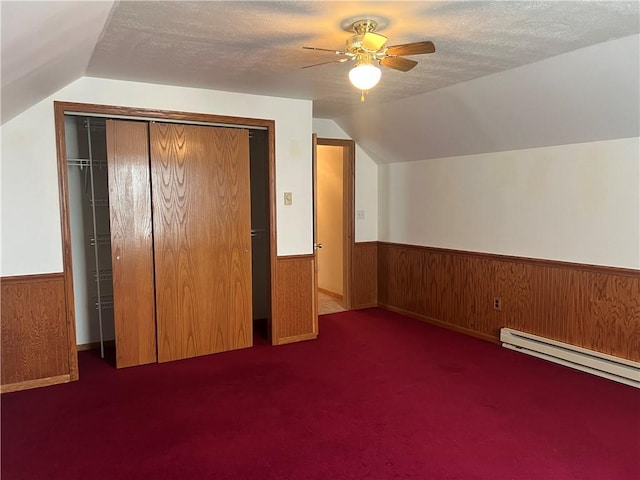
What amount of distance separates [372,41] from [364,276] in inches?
149

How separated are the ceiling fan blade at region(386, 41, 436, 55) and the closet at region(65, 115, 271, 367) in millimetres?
1989

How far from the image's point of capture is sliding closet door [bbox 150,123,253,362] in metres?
3.89

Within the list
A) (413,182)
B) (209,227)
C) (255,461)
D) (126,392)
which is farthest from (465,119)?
(126,392)

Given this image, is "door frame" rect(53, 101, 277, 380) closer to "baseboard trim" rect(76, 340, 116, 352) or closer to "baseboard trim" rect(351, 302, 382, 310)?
"baseboard trim" rect(76, 340, 116, 352)

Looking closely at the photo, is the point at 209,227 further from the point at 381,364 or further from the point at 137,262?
the point at 381,364

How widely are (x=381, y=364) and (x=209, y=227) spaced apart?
188 cm

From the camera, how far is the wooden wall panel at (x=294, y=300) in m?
4.44

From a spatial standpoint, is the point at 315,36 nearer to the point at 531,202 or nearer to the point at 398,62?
the point at 398,62

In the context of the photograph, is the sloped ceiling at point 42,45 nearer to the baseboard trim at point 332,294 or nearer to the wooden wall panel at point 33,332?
the wooden wall panel at point 33,332

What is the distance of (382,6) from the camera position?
2.29m

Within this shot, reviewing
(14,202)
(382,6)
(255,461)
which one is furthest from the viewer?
(14,202)

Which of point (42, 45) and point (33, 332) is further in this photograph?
point (33, 332)

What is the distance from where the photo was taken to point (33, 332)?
3459mm

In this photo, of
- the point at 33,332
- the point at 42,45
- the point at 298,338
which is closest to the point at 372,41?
the point at 42,45
